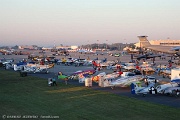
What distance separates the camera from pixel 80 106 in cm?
2052

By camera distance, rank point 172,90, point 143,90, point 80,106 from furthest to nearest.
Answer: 1. point 172,90
2. point 143,90
3. point 80,106

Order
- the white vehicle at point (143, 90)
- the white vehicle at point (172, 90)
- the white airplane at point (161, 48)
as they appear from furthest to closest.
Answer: the white airplane at point (161, 48)
the white vehicle at point (172, 90)
the white vehicle at point (143, 90)

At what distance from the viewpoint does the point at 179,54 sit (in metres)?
77.6

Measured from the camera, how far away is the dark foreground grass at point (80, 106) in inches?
698

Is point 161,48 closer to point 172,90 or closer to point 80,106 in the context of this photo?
point 172,90

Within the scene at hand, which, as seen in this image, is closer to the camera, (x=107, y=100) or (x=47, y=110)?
(x=47, y=110)

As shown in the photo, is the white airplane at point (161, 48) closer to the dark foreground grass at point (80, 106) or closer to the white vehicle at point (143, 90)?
the white vehicle at point (143, 90)

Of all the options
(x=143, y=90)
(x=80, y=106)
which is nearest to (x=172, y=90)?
(x=143, y=90)

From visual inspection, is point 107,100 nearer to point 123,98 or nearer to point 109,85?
point 123,98

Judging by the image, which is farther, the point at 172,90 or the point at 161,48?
the point at 161,48

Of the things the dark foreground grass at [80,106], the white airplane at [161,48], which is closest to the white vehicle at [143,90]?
the dark foreground grass at [80,106]


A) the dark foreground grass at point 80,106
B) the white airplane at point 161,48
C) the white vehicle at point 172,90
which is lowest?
the dark foreground grass at point 80,106

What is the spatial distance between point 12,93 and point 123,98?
36.7 feet

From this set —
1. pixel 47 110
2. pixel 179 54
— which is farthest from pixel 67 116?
pixel 179 54
